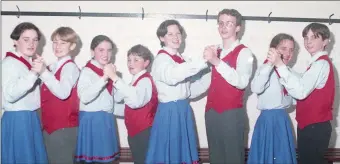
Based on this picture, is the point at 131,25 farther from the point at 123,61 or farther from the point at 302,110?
the point at 302,110

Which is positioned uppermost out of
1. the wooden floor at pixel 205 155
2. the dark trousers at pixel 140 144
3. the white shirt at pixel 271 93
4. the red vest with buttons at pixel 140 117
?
the white shirt at pixel 271 93

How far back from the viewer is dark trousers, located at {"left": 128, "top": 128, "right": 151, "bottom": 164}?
6.84ft

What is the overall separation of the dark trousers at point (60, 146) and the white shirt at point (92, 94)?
191 mm

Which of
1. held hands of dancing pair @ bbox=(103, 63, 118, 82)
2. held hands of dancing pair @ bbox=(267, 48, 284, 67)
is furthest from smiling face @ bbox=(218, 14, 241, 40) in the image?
held hands of dancing pair @ bbox=(103, 63, 118, 82)

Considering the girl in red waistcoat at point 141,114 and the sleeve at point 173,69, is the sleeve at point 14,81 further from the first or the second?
the sleeve at point 173,69

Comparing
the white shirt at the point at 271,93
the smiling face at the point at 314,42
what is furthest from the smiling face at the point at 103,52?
the smiling face at the point at 314,42

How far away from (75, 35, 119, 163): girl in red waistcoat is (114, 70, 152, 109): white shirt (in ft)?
0.35

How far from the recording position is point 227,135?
6.23ft

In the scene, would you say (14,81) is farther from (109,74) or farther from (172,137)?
(172,137)

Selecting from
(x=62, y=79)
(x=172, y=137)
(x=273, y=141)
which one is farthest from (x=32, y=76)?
(x=273, y=141)

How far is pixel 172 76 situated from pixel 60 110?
0.69 meters

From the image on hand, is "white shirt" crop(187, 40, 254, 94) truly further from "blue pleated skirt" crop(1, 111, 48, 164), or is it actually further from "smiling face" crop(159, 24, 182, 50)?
"blue pleated skirt" crop(1, 111, 48, 164)

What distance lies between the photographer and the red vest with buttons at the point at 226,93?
1900 millimetres

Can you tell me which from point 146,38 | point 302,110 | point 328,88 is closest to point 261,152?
point 302,110
